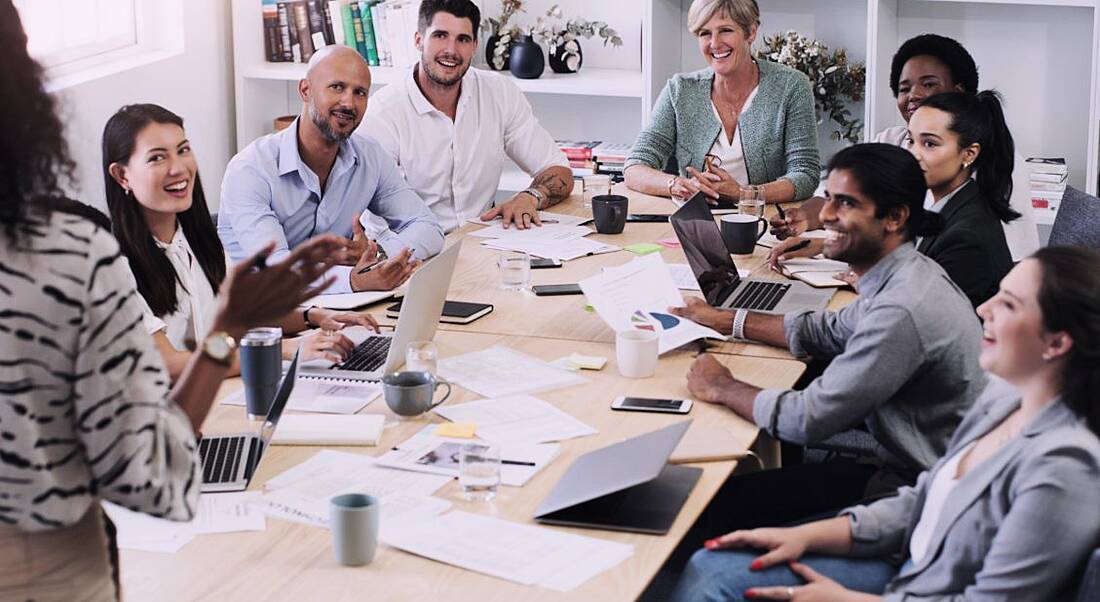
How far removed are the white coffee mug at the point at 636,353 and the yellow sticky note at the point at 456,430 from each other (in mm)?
454

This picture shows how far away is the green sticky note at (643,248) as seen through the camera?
369 centimetres

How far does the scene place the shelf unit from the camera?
4.94m

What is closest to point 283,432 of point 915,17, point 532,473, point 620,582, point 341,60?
point 532,473

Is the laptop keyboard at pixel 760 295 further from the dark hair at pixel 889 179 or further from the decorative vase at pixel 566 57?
the decorative vase at pixel 566 57

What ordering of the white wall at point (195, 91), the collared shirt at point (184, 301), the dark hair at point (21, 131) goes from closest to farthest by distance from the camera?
1. the dark hair at point (21, 131)
2. the collared shirt at point (184, 301)
3. the white wall at point (195, 91)

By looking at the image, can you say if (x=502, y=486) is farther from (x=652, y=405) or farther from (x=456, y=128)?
(x=456, y=128)

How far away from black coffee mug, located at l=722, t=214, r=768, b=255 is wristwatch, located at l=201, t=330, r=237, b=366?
2.38 m

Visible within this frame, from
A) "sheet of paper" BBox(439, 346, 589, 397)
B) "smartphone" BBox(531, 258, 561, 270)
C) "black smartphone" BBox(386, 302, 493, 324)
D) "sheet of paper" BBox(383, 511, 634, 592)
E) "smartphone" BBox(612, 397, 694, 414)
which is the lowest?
"sheet of paper" BBox(383, 511, 634, 592)


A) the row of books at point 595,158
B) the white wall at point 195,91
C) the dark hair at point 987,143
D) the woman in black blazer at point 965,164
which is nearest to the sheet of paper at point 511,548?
the woman in black blazer at point 965,164

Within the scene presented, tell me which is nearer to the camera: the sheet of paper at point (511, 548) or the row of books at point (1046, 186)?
the sheet of paper at point (511, 548)

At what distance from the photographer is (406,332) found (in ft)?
8.63

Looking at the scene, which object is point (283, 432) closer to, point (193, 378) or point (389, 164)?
point (193, 378)

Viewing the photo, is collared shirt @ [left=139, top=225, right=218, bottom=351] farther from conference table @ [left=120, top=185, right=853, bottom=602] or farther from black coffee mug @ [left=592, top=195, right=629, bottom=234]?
black coffee mug @ [left=592, top=195, right=629, bottom=234]

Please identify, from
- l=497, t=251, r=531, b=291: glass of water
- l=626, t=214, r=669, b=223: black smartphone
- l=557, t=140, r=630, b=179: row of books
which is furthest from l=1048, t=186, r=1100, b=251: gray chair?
l=557, t=140, r=630, b=179: row of books
